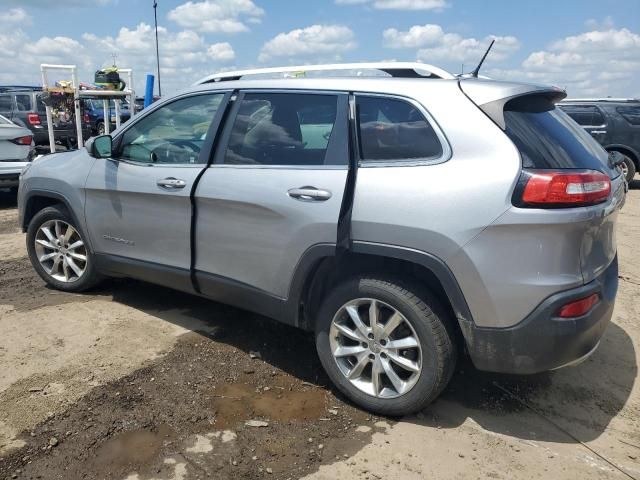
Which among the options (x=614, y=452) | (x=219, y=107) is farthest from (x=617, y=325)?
(x=219, y=107)

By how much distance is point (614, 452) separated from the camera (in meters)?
2.87

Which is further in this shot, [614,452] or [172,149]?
[172,149]

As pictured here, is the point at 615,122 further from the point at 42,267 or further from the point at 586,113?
the point at 42,267

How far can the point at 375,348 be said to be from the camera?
3080mm

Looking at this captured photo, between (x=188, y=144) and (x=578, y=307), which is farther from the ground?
(x=188, y=144)

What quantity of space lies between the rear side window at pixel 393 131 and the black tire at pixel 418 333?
2.20 feet

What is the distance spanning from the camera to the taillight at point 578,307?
2668 millimetres

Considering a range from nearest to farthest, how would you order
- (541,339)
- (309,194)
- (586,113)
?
(541,339) → (309,194) → (586,113)

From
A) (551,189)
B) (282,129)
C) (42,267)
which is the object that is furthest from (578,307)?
(42,267)

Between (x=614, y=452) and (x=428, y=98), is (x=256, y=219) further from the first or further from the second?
(x=614, y=452)

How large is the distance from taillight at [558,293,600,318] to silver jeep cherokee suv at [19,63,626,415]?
12mm

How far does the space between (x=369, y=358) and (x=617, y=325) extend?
2453 millimetres

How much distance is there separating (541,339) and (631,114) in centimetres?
1160

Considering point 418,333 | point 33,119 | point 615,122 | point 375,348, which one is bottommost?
point 375,348
